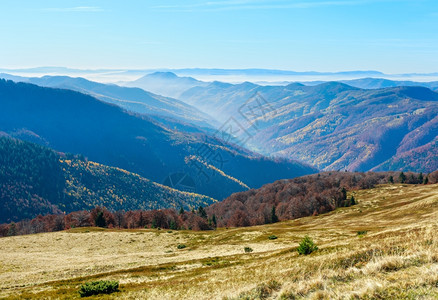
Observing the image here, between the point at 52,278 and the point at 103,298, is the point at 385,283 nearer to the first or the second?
the point at 103,298

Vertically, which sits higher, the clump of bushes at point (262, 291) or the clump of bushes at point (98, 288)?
the clump of bushes at point (262, 291)

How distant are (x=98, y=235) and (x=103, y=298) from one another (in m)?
73.0

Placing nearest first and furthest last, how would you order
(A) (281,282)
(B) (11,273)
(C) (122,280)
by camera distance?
(A) (281,282) < (C) (122,280) < (B) (11,273)

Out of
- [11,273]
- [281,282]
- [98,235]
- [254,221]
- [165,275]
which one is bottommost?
[254,221]

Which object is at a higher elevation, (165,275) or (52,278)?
(165,275)

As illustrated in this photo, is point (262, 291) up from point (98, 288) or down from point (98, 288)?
up

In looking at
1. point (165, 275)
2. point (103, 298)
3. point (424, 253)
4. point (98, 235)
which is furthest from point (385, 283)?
point (98, 235)

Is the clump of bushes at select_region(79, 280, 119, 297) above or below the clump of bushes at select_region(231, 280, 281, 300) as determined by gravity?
below

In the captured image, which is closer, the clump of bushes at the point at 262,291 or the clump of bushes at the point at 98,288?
the clump of bushes at the point at 262,291

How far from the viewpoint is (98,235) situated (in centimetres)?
8969

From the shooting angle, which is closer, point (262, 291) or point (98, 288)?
point (262, 291)

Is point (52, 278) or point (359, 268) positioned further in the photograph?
point (52, 278)

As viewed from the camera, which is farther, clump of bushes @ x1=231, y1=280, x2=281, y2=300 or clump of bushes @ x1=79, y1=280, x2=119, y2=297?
clump of bushes @ x1=79, y1=280, x2=119, y2=297

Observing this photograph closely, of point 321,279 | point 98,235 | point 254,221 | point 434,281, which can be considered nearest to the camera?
point 434,281
